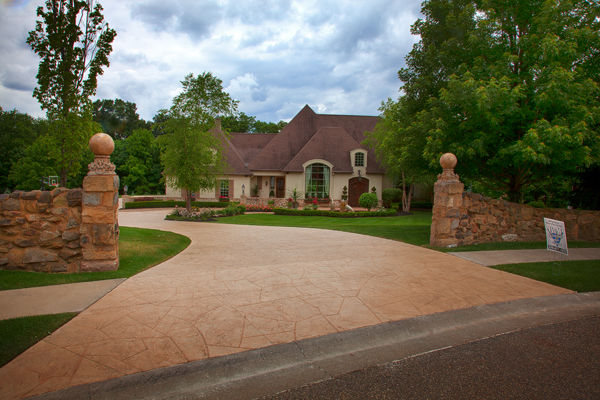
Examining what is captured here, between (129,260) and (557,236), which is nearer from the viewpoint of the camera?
(557,236)

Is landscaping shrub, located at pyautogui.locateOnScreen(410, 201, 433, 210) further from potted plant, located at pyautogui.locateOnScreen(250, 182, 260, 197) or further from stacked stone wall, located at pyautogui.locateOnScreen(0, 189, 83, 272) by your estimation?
stacked stone wall, located at pyautogui.locateOnScreen(0, 189, 83, 272)

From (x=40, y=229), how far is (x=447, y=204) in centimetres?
917

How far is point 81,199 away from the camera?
5.96 m

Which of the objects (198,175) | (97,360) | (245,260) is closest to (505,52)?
(245,260)

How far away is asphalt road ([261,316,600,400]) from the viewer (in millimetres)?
2861

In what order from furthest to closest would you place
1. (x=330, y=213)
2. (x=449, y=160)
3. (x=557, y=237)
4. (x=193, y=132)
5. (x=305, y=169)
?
(x=305, y=169) < (x=330, y=213) < (x=193, y=132) < (x=449, y=160) < (x=557, y=237)

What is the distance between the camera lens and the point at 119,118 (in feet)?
211

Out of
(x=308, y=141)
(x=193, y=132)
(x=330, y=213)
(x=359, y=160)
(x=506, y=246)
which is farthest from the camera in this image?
(x=308, y=141)

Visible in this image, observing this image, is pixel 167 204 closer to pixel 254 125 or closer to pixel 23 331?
pixel 23 331

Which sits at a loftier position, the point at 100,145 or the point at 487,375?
the point at 100,145

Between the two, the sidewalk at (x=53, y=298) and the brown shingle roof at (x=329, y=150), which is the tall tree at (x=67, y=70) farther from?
the brown shingle roof at (x=329, y=150)

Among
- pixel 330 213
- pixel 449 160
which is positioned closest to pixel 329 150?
pixel 330 213

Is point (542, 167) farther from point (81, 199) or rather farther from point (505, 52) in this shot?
point (81, 199)

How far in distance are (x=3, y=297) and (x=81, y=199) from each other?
1900mm
